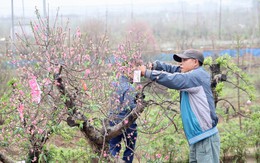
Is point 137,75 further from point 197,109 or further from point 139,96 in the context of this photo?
point 197,109

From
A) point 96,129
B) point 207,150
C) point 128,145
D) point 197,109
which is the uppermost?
point 197,109

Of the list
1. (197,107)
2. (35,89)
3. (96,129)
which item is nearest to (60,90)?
(35,89)

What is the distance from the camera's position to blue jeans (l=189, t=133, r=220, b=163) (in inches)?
156

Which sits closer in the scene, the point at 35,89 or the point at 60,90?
the point at 35,89

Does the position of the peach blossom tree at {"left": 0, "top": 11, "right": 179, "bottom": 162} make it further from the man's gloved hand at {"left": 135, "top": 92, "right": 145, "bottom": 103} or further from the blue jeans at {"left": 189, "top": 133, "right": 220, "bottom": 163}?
the blue jeans at {"left": 189, "top": 133, "right": 220, "bottom": 163}

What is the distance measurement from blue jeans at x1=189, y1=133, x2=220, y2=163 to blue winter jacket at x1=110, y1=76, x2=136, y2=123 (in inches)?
31.3

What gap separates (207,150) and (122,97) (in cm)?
104

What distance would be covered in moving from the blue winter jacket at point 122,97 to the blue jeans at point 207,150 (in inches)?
31.3

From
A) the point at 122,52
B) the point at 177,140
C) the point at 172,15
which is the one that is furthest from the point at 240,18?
the point at 122,52

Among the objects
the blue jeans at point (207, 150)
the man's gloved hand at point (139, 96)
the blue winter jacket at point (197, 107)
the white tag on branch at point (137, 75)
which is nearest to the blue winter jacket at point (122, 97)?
the man's gloved hand at point (139, 96)

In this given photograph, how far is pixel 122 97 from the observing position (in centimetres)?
434

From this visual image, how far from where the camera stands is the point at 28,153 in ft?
13.9

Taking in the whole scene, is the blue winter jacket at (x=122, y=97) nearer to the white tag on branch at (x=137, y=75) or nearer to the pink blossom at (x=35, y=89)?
the white tag on branch at (x=137, y=75)

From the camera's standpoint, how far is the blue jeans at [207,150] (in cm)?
396
